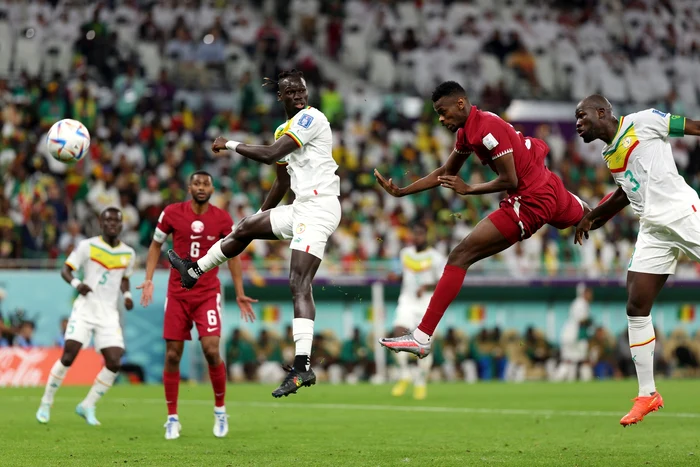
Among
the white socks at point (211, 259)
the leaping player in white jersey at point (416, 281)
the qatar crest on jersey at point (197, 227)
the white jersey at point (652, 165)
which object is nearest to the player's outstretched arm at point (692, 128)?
the white jersey at point (652, 165)

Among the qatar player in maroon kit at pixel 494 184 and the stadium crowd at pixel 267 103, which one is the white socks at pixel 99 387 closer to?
the qatar player in maroon kit at pixel 494 184

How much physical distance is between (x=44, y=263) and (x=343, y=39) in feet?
41.5

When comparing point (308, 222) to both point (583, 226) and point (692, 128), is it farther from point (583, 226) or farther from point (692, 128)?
point (692, 128)

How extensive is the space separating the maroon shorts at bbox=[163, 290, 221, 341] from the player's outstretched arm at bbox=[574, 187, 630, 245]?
14.2 feet

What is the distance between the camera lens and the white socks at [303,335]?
10391 mm

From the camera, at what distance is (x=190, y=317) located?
1302 cm

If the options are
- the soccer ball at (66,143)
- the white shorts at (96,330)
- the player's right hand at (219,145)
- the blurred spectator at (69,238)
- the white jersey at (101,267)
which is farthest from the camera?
the blurred spectator at (69,238)

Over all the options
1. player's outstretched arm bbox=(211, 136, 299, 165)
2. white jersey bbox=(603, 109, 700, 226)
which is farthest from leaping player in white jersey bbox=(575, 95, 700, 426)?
player's outstretched arm bbox=(211, 136, 299, 165)

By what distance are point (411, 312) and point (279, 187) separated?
9094 mm

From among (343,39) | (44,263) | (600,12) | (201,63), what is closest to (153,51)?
(201,63)

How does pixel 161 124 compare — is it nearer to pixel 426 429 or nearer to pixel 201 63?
pixel 201 63

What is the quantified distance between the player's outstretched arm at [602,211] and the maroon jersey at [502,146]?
0.58m

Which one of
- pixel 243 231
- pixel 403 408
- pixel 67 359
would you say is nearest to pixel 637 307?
pixel 243 231

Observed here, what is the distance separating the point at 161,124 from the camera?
90.5 feet
